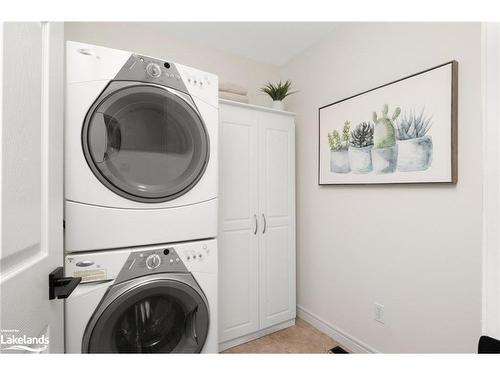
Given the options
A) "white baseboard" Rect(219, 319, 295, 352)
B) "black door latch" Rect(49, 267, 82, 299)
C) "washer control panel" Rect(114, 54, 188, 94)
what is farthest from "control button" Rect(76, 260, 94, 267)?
"white baseboard" Rect(219, 319, 295, 352)

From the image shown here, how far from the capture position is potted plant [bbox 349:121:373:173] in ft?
5.54

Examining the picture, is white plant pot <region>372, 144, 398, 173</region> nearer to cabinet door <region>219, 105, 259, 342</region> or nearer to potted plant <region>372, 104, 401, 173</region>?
potted plant <region>372, 104, 401, 173</region>

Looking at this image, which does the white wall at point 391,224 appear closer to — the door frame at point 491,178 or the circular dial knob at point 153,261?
the door frame at point 491,178

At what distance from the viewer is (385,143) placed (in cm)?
159

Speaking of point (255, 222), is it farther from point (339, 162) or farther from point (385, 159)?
point (385, 159)

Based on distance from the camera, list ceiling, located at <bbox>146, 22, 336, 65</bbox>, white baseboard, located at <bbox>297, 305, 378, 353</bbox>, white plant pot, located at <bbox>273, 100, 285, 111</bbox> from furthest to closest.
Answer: white plant pot, located at <bbox>273, 100, 285, 111</bbox>
ceiling, located at <bbox>146, 22, 336, 65</bbox>
white baseboard, located at <bbox>297, 305, 378, 353</bbox>

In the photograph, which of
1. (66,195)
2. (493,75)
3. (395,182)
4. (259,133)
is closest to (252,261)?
(259,133)

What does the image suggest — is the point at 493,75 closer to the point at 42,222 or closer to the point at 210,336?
the point at 42,222

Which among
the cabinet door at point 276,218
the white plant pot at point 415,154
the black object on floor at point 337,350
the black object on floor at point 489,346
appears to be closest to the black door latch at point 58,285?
the black object on floor at point 489,346

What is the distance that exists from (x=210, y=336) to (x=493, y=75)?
162 cm

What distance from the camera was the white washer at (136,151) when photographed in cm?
109

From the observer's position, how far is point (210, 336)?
1.39m

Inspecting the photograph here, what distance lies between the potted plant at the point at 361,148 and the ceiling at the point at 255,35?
0.88 meters

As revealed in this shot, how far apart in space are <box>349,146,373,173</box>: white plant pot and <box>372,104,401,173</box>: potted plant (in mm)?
38
